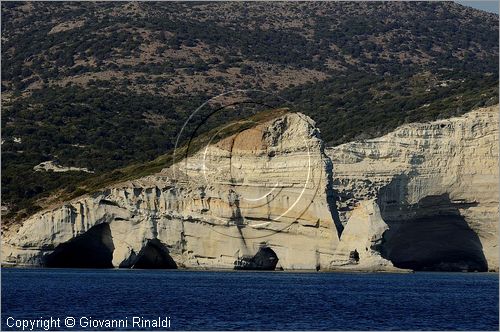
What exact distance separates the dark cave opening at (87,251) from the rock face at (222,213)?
13cm

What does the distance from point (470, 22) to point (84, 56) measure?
209 ft

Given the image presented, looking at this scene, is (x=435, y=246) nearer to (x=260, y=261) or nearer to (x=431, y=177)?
(x=431, y=177)

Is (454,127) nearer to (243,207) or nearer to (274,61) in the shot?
(243,207)

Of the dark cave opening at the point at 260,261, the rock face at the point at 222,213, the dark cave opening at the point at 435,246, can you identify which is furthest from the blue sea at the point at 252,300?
the dark cave opening at the point at 435,246

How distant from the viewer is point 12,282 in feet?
171

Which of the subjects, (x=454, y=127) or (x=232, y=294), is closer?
(x=232, y=294)

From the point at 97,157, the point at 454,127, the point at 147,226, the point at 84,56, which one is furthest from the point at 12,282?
the point at 84,56

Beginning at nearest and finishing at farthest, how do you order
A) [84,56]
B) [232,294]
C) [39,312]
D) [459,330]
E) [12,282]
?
[459,330] < [39,312] < [232,294] < [12,282] < [84,56]

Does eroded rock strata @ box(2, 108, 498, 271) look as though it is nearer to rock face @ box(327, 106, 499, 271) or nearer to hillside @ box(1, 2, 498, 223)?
rock face @ box(327, 106, 499, 271)

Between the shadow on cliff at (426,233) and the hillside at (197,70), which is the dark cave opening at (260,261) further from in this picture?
the hillside at (197,70)

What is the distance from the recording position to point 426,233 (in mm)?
60125

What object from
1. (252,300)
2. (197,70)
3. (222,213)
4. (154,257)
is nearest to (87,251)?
(154,257)

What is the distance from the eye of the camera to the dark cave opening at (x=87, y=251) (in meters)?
60.5

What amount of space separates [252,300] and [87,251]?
76.0 ft
